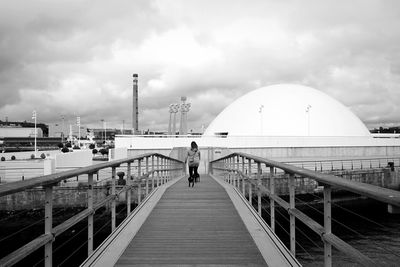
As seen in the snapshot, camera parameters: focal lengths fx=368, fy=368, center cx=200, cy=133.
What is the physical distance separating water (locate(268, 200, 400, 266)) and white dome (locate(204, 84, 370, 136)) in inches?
1373

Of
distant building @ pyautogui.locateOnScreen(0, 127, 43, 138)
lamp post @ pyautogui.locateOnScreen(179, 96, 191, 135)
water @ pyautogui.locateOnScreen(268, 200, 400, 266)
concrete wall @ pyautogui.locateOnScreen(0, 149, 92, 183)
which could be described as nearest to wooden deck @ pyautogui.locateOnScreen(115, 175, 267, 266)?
water @ pyautogui.locateOnScreen(268, 200, 400, 266)

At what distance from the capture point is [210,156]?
26062 mm

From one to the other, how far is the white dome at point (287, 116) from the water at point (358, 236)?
34.9m

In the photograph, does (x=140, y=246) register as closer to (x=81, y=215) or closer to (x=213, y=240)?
(x=213, y=240)

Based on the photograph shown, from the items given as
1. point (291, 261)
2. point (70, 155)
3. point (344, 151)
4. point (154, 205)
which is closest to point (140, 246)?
point (291, 261)

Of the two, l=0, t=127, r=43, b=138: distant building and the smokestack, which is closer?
the smokestack

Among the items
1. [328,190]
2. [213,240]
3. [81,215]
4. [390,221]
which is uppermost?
[328,190]

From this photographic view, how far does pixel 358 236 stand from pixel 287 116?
47.4 metres

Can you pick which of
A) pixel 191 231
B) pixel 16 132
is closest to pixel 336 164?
pixel 191 231

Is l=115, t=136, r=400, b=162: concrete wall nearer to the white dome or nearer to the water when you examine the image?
the white dome

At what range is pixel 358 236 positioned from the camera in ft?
54.6

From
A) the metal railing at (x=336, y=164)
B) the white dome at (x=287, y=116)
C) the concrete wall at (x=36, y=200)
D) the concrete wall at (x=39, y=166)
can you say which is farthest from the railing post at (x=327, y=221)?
the white dome at (x=287, y=116)

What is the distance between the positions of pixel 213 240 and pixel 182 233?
0.65 meters

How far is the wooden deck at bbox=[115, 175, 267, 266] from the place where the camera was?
179 inches
